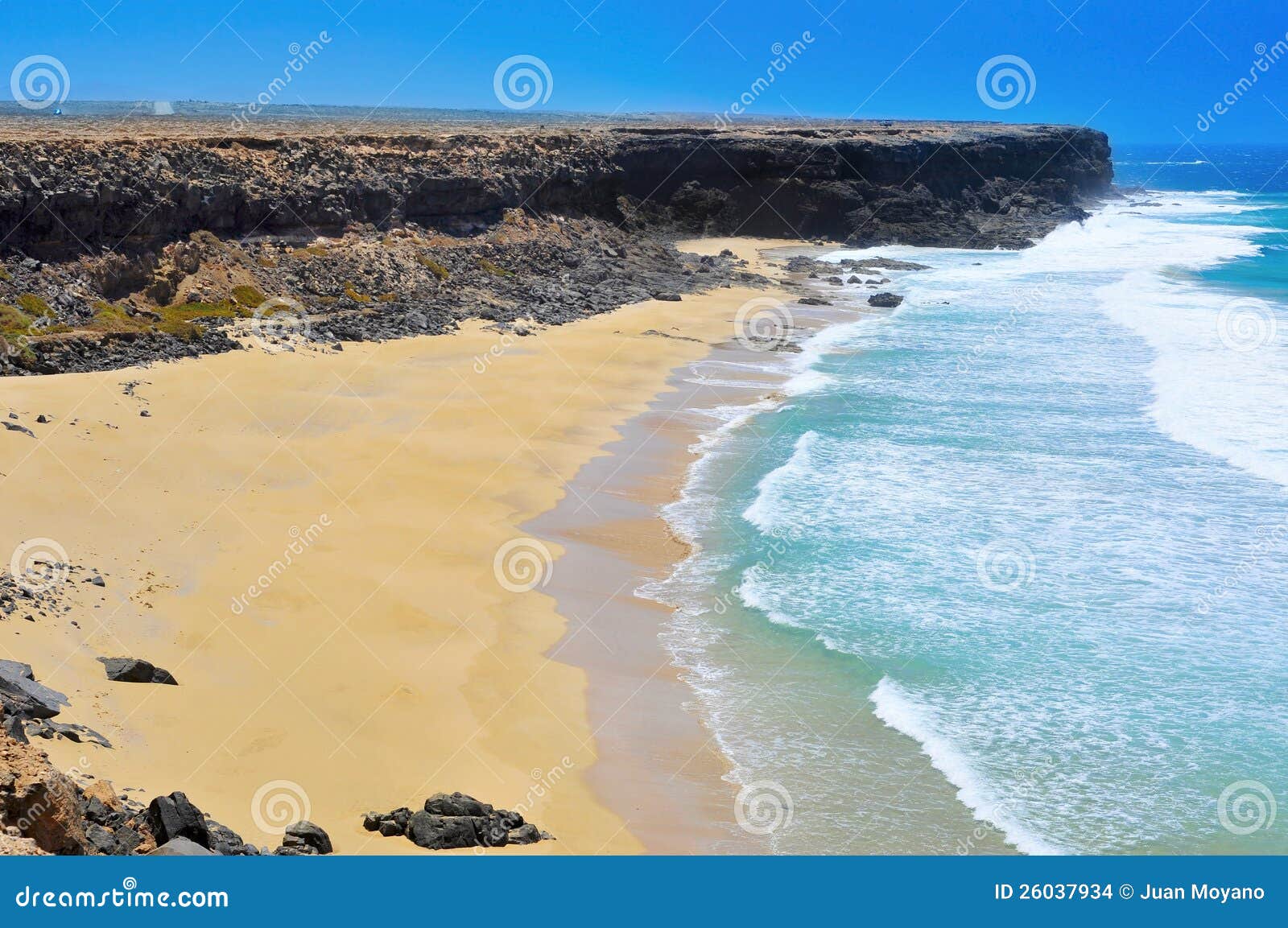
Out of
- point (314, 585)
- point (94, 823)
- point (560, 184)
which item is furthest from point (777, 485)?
point (560, 184)

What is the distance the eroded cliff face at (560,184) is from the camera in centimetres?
3181

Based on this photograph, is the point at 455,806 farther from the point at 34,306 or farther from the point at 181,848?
the point at 34,306

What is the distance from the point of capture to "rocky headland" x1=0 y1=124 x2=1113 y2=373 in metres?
30.0

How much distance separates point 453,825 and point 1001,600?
9.98 metres

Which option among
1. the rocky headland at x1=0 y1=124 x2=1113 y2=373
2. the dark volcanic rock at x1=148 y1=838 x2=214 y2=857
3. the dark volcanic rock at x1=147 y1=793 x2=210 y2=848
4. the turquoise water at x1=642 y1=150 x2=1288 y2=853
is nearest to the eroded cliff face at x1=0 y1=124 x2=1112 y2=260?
the rocky headland at x1=0 y1=124 x2=1113 y2=373

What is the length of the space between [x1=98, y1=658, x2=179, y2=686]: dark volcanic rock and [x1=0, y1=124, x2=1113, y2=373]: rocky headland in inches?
565

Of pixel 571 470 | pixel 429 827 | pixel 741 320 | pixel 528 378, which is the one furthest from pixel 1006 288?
pixel 429 827

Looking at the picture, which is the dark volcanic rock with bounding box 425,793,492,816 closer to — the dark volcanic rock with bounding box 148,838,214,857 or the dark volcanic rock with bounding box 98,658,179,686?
the dark volcanic rock with bounding box 148,838,214,857

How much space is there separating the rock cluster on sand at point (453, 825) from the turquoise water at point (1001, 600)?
8.77ft

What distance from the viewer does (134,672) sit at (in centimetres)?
1287

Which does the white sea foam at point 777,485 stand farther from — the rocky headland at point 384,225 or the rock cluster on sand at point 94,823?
the rocky headland at point 384,225

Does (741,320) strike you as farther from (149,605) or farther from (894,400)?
(149,605)

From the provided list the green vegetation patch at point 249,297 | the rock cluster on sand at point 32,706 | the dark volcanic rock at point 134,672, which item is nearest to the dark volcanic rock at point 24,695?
the rock cluster on sand at point 32,706

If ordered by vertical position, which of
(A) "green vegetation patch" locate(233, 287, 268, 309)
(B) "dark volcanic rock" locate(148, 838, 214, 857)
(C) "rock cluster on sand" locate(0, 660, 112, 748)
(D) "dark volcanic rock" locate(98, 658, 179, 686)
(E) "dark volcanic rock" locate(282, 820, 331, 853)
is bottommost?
(B) "dark volcanic rock" locate(148, 838, 214, 857)
